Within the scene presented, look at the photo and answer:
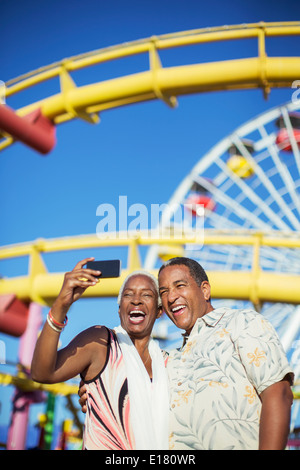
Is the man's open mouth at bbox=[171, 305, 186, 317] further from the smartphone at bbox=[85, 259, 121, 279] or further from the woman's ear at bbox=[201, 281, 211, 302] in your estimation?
→ the smartphone at bbox=[85, 259, 121, 279]

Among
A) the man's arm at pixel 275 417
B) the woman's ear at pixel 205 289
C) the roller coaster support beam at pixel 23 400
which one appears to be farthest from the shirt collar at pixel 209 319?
the roller coaster support beam at pixel 23 400

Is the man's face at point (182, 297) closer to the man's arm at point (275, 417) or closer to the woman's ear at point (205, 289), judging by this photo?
the woman's ear at point (205, 289)

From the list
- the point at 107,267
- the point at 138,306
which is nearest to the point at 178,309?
the point at 138,306

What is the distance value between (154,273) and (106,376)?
3.24 meters

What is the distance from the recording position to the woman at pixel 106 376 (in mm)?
1661

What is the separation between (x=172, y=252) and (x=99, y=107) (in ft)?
14.8

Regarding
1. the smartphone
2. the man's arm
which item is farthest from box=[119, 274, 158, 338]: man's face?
the man's arm

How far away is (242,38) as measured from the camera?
16.2 ft

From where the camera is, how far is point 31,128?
4.49 m

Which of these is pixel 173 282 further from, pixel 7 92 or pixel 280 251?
pixel 280 251

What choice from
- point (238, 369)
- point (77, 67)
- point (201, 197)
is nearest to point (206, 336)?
point (238, 369)

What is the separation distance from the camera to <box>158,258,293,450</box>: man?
5.20 feet

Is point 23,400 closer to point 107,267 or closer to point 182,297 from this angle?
point 182,297

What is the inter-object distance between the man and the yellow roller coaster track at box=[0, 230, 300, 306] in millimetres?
2995
